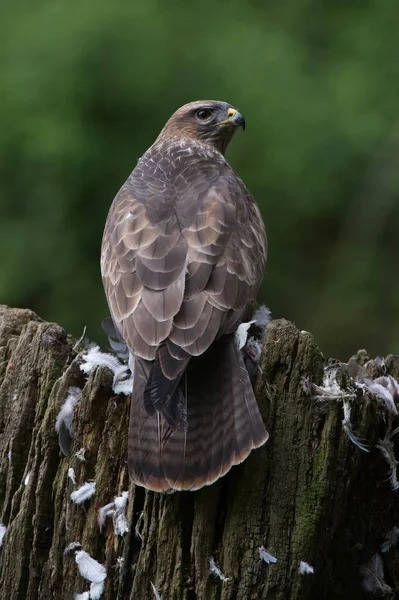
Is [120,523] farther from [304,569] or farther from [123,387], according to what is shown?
[304,569]

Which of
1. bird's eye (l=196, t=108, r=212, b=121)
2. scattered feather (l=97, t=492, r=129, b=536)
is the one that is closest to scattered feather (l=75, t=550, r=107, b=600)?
scattered feather (l=97, t=492, r=129, b=536)

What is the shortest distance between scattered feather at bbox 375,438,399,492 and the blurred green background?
4.15 m

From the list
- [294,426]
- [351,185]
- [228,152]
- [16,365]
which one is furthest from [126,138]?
[294,426]

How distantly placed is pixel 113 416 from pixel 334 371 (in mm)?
852

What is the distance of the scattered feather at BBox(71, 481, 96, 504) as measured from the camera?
12.2 feet

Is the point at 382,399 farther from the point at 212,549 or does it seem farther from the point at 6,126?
the point at 6,126

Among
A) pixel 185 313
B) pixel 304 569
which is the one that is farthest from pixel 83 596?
pixel 185 313

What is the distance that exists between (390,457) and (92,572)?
3.93 feet

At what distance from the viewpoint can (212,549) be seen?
355cm

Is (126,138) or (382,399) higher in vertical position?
(126,138)

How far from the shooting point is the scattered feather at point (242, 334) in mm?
3884

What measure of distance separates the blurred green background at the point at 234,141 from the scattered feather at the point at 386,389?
12.8ft

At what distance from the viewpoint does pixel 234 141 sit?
865 centimetres

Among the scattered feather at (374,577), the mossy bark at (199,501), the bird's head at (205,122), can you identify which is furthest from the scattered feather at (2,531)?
the bird's head at (205,122)
